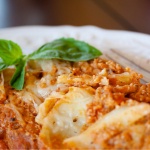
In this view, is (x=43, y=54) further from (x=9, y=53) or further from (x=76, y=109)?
(x=76, y=109)

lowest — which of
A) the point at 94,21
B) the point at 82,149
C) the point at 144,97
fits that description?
the point at 94,21

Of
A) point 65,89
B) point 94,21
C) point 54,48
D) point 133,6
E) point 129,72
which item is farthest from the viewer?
point 133,6

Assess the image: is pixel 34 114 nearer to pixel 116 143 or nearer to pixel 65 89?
pixel 65 89

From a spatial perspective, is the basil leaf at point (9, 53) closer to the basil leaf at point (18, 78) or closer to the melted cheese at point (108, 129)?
the basil leaf at point (18, 78)

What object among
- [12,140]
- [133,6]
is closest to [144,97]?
[12,140]

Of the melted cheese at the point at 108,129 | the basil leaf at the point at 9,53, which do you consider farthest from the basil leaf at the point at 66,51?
the melted cheese at the point at 108,129

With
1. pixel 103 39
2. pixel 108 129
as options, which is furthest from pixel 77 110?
pixel 103 39

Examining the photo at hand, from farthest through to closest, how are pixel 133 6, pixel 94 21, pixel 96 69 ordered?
pixel 133 6
pixel 94 21
pixel 96 69
